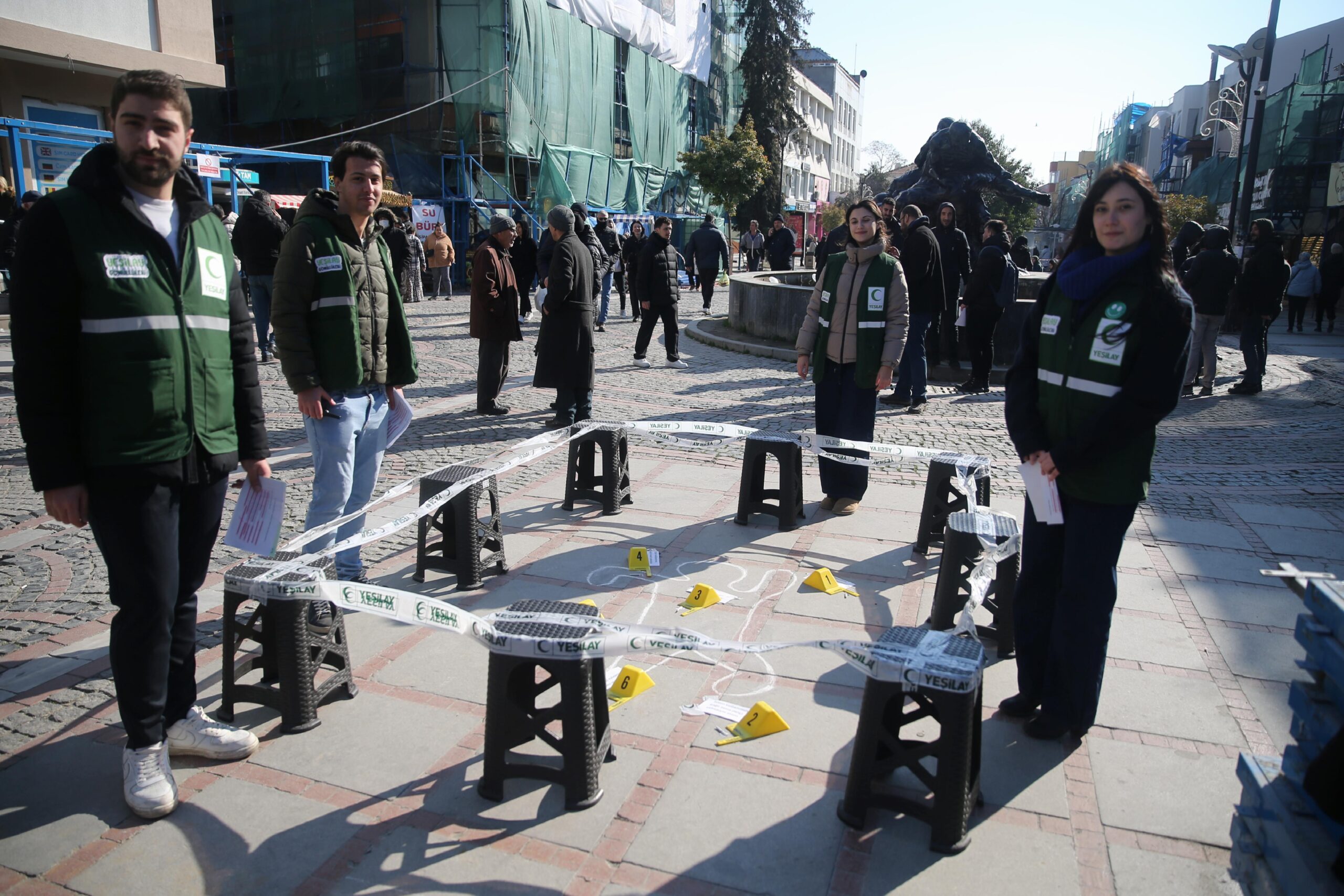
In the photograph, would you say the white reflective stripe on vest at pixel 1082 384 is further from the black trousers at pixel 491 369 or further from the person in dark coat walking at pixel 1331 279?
the person in dark coat walking at pixel 1331 279

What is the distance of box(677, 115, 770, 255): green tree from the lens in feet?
113

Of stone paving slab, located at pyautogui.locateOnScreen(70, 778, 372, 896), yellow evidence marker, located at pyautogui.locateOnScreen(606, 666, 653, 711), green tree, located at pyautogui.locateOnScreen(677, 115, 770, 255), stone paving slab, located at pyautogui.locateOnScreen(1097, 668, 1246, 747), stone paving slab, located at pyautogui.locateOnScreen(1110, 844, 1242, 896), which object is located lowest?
stone paving slab, located at pyautogui.locateOnScreen(1110, 844, 1242, 896)

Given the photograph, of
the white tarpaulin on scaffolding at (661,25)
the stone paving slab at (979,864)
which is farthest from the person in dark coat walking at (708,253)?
the stone paving slab at (979,864)

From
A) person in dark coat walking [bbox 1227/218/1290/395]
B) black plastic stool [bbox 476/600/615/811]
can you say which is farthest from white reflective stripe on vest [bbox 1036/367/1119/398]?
person in dark coat walking [bbox 1227/218/1290/395]

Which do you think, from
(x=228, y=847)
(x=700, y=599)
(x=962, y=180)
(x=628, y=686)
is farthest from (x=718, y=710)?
(x=962, y=180)

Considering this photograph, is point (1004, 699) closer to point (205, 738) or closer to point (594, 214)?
point (205, 738)

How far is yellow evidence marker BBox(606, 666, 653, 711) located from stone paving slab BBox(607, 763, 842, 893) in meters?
0.52

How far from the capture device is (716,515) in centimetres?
608

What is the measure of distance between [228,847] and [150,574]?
850 mm

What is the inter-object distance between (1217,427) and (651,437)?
5873 mm

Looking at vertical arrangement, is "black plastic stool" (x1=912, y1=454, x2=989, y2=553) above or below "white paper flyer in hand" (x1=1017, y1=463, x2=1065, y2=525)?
below

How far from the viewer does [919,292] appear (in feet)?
30.5

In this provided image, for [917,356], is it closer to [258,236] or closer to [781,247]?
[258,236]

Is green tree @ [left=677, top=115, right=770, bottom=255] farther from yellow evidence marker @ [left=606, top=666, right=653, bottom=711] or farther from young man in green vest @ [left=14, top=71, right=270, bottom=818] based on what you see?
young man in green vest @ [left=14, top=71, right=270, bottom=818]
